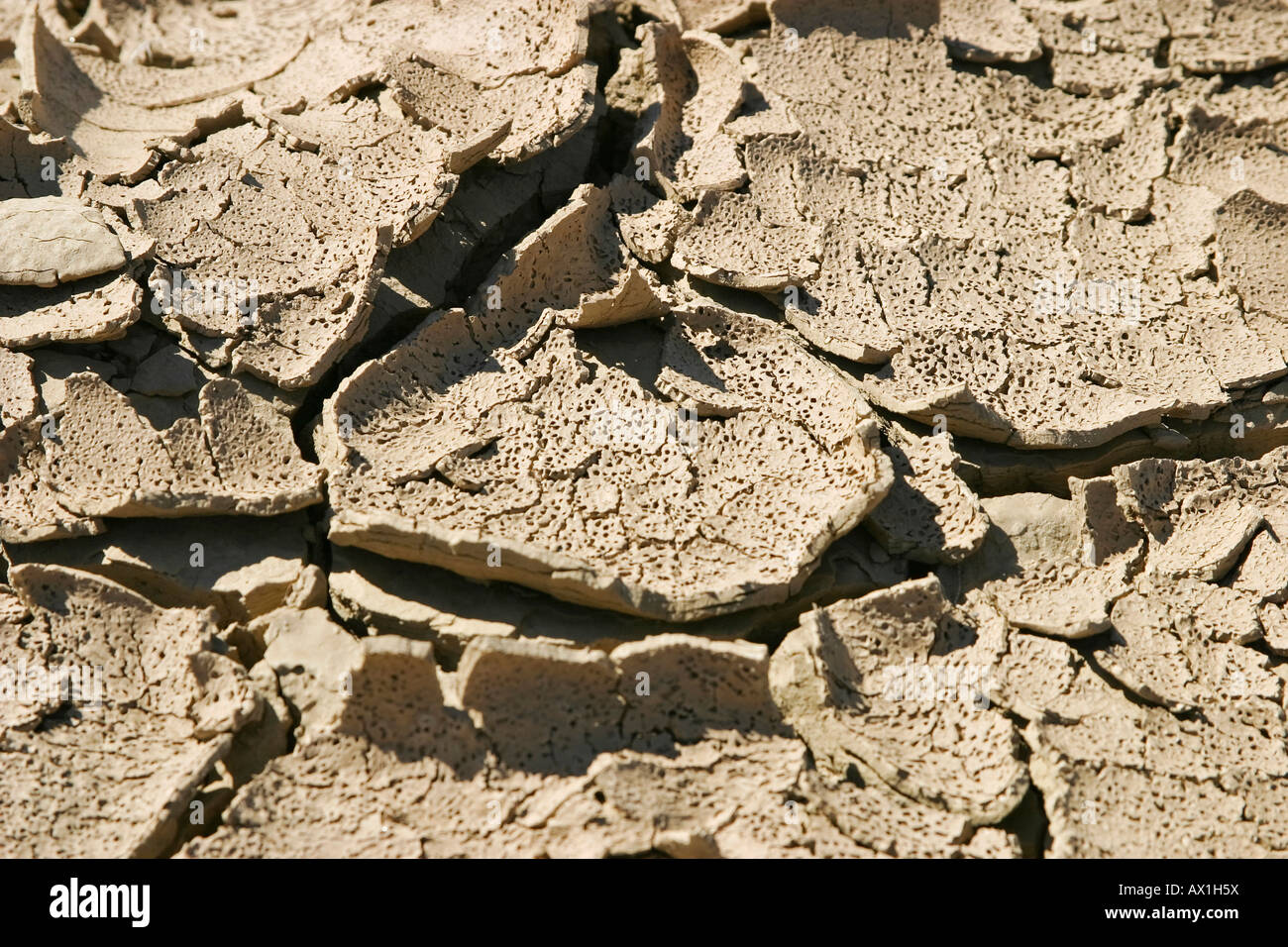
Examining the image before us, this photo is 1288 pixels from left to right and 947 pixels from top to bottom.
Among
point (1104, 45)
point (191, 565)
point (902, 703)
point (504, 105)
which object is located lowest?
point (902, 703)

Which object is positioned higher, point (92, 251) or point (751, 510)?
point (92, 251)

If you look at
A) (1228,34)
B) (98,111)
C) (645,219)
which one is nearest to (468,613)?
(645,219)

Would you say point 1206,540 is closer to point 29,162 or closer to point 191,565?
point 191,565

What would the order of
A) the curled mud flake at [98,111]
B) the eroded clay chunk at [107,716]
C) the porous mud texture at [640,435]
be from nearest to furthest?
1. the eroded clay chunk at [107,716]
2. the porous mud texture at [640,435]
3. the curled mud flake at [98,111]

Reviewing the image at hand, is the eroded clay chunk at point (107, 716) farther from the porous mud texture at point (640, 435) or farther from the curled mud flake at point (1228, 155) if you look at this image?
the curled mud flake at point (1228, 155)

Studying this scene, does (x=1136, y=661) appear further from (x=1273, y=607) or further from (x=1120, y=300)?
(x=1120, y=300)

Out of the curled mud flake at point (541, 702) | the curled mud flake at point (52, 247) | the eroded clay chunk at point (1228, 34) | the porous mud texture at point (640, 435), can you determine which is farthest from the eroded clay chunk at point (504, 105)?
the eroded clay chunk at point (1228, 34)

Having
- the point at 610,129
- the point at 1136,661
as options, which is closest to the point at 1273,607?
the point at 1136,661

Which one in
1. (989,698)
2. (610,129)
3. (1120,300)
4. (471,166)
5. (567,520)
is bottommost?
(989,698)
